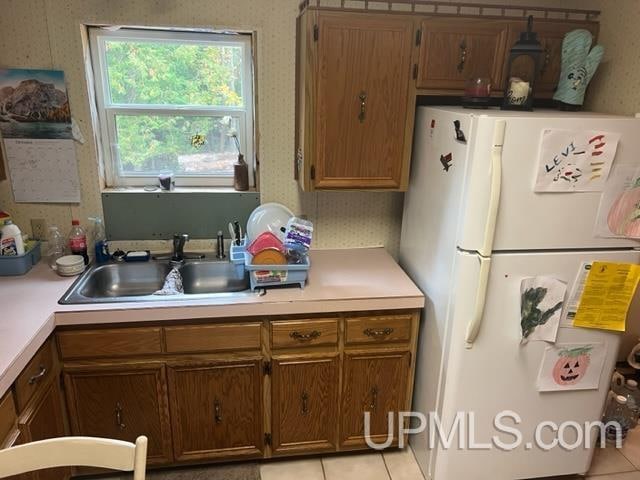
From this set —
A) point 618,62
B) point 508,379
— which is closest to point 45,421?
point 508,379

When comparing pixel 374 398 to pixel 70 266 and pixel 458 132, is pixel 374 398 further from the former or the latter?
pixel 70 266

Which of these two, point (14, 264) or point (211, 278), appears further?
point (211, 278)

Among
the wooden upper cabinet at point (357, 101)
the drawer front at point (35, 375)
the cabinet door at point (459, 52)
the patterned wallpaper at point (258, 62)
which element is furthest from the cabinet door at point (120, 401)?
the cabinet door at point (459, 52)

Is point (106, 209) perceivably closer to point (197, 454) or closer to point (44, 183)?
point (44, 183)

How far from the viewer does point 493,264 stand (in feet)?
5.65

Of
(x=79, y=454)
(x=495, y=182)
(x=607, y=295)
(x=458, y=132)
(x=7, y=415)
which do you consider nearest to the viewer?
(x=79, y=454)

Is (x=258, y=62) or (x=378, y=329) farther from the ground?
(x=258, y=62)

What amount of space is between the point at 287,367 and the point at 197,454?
22.4 inches

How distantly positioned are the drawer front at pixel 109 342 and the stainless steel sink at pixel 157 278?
14.2 inches

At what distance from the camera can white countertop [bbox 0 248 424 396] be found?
5.49 ft

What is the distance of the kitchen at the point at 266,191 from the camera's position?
1.88m

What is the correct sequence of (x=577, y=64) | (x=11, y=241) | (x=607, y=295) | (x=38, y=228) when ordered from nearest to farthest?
(x=607, y=295), (x=577, y=64), (x=11, y=241), (x=38, y=228)

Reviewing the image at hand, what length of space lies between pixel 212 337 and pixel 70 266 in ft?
2.41

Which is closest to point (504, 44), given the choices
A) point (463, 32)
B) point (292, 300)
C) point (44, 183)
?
point (463, 32)
